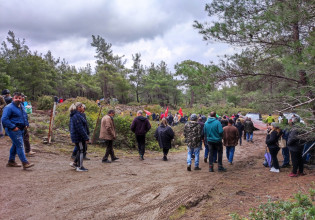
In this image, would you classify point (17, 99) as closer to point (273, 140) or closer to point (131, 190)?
point (131, 190)

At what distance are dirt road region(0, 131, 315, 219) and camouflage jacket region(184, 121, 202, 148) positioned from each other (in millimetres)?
884

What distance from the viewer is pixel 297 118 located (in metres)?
6.45

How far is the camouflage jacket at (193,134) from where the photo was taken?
292 inches

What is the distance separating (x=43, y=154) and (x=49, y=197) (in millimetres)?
4036

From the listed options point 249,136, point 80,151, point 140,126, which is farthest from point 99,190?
point 249,136

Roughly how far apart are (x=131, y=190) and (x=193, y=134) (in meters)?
3.17

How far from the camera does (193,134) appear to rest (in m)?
7.46

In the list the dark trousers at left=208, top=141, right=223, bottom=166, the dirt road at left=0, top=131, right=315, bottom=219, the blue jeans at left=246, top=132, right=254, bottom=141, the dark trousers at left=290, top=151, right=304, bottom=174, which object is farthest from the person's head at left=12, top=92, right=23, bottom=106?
the blue jeans at left=246, top=132, right=254, bottom=141

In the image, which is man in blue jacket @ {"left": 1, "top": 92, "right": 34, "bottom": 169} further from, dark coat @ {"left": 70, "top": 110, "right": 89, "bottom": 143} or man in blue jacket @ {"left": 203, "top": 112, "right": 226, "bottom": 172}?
man in blue jacket @ {"left": 203, "top": 112, "right": 226, "bottom": 172}

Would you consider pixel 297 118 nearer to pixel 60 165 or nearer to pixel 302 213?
pixel 302 213

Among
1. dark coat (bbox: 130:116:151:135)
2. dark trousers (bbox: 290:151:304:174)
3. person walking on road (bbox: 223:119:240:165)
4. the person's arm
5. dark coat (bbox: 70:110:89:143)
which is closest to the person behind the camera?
the person's arm

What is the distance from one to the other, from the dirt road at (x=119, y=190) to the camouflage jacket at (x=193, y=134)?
0.88 m

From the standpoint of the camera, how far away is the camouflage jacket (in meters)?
7.41

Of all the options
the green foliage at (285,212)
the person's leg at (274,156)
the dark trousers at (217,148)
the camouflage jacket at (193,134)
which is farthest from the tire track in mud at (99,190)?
the person's leg at (274,156)
